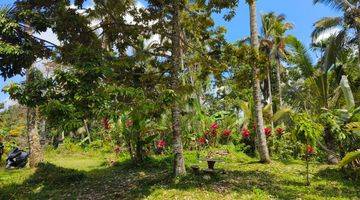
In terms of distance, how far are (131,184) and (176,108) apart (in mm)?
3290

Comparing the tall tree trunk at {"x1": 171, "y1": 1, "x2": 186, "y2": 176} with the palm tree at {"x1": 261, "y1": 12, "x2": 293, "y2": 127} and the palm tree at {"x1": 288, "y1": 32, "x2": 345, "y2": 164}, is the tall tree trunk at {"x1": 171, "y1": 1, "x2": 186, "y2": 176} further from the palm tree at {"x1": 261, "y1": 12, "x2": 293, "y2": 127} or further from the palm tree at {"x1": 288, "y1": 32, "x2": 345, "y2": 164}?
the palm tree at {"x1": 261, "y1": 12, "x2": 293, "y2": 127}

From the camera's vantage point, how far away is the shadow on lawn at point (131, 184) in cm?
1468

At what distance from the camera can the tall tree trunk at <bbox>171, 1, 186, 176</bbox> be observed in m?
15.6

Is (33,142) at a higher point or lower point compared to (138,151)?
higher

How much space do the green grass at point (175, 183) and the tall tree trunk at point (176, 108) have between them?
512 millimetres

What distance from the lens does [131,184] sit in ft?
53.4

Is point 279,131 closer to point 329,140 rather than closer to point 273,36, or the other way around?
point 329,140

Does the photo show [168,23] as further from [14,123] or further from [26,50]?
[14,123]

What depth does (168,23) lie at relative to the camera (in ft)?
55.5

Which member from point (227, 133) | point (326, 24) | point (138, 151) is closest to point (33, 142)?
point (138, 151)

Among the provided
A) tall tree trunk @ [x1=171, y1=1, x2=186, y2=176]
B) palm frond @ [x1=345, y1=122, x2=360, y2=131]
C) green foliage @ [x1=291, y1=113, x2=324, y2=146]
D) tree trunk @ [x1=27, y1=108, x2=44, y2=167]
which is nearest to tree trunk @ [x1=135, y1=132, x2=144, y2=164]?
tall tree trunk @ [x1=171, y1=1, x2=186, y2=176]

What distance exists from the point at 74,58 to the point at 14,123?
132ft

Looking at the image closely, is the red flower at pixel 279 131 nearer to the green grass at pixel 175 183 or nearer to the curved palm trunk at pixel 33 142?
the green grass at pixel 175 183

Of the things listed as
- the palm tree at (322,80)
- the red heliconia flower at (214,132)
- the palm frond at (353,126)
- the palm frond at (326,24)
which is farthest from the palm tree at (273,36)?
the palm frond at (353,126)
